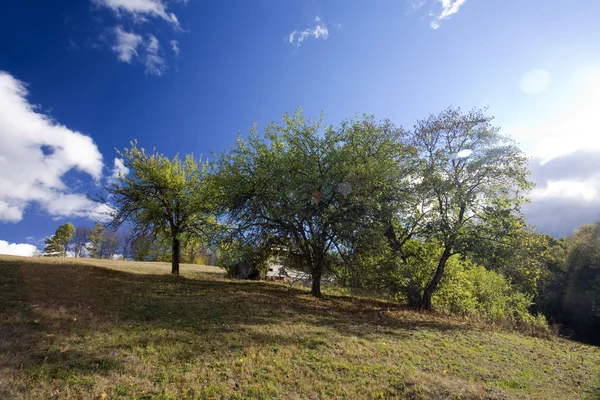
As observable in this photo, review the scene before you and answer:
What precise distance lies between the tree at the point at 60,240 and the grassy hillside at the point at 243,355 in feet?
223

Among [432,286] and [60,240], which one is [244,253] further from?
[60,240]

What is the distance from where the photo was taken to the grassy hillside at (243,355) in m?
6.05

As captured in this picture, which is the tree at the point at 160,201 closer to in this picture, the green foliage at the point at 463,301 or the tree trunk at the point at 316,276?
the tree trunk at the point at 316,276

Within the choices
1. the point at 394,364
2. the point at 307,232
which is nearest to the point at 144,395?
the point at 394,364

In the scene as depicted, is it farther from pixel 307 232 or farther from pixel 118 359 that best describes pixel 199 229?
pixel 118 359

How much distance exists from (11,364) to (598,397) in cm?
1416

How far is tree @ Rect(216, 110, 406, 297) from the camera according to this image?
17.7 metres

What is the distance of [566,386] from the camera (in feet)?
28.7

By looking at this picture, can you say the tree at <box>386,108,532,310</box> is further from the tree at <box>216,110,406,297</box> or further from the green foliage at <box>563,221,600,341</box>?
the green foliage at <box>563,221,600,341</box>

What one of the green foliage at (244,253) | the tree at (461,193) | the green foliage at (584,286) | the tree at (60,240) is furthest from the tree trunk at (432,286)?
the tree at (60,240)

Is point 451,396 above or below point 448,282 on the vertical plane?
below

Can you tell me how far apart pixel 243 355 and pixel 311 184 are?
11.4 metres

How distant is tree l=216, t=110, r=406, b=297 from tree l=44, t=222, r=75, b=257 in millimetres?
67809

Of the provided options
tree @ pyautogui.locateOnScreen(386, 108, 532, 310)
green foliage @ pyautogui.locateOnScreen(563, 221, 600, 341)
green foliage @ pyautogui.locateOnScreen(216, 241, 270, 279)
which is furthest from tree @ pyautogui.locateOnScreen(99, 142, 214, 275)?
green foliage @ pyautogui.locateOnScreen(563, 221, 600, 341)
